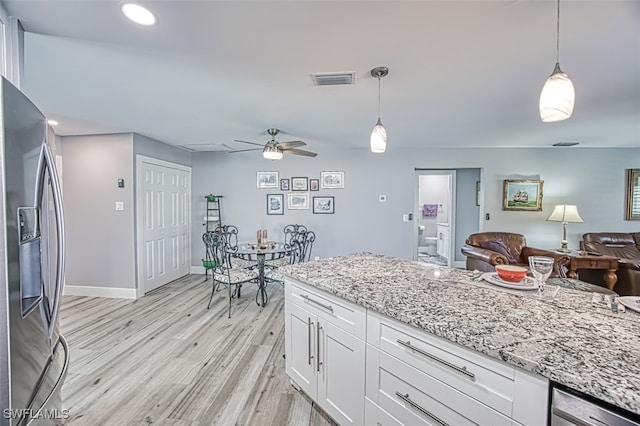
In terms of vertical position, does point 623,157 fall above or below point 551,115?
above

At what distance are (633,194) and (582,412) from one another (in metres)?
6.49

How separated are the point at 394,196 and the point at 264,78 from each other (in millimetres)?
3601

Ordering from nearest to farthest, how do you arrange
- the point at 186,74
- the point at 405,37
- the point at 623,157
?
1. the point at 405,37
2. the point at 186,74
3. the point at 623,157

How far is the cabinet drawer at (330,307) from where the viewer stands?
1474 millimetres

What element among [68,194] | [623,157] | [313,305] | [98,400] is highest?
[623,157]

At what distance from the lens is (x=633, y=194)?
499 centimetres

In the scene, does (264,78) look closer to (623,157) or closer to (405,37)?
(405,37)

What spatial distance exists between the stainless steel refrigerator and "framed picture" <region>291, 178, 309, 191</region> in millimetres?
4216

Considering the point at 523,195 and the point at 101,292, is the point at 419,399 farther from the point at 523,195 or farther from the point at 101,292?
the point at 523,195

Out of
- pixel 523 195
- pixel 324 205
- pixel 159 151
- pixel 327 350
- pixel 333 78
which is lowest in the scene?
pixel 327 350

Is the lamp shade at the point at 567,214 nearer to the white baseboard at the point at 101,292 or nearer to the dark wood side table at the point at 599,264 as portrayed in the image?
the dark wood side table at the point at 599,264

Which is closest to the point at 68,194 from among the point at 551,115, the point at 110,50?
the point at 110,50

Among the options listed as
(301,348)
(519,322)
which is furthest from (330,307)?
(519,322)

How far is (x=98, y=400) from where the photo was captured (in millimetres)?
1982
